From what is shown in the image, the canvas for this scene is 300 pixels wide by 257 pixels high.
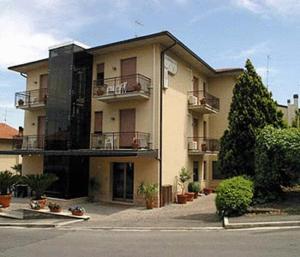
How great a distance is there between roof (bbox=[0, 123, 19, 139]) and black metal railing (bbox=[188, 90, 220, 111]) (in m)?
20.1

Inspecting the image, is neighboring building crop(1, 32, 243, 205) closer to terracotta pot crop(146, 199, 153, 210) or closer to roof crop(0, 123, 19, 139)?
terracotta pot crop(146, 199, 153, 210)

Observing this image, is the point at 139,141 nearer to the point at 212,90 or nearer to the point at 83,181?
the point at 83,181

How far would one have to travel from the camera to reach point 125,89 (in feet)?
71.3

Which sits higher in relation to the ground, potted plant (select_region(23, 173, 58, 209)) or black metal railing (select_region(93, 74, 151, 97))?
black metal railing (select_region(93, 74, 151, 97))

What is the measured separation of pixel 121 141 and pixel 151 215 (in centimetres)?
587

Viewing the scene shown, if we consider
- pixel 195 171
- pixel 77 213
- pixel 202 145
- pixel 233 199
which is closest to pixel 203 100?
pixel 202 145

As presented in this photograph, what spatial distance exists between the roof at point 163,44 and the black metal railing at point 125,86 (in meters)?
1.93

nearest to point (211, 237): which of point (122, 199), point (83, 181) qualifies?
point (122, 199)

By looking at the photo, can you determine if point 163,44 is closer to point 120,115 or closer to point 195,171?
point 120,115

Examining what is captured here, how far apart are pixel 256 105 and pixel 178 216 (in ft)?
24.4

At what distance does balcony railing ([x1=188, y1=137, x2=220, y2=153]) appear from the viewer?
25.6 m

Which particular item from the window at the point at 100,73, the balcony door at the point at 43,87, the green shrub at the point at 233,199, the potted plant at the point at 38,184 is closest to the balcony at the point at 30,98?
the balcony door at the point at 43,87

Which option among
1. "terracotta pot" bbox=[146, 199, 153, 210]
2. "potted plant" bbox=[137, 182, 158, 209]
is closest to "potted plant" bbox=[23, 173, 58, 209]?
"potted plant" bbox=[137, 182, 158, 209]

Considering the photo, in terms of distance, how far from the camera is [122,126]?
2272cm
